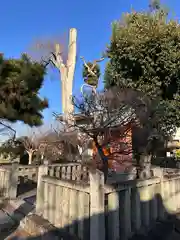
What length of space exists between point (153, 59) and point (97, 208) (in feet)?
17.0

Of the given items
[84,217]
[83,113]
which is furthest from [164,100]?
[84,217]

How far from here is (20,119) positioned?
273 inches

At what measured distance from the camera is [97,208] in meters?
1.91

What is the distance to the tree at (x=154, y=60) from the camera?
18.9 ft

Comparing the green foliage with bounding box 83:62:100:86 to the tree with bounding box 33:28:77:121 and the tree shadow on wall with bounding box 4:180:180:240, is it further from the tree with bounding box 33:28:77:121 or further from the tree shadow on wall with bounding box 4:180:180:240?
the tree shadow on wall with bounding box 4:180:180:240

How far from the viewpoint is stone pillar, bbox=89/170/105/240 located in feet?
6.27

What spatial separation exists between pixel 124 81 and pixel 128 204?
4.80m

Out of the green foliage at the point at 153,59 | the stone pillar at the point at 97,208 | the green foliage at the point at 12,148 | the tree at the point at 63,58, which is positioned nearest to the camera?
the stone pillar at the point at 97,208

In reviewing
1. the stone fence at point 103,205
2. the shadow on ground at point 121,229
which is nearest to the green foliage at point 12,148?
the shadow on ground at point 121,229

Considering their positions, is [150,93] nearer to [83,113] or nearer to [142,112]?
[142,112]

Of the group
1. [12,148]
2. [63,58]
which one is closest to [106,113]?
[63,58]

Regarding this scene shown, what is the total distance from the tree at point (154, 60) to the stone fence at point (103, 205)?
3410 mm

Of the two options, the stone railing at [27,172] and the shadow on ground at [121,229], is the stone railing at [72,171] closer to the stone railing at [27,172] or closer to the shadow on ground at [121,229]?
the stone railing at [27,172]

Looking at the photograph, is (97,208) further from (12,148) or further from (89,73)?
(89,73)
